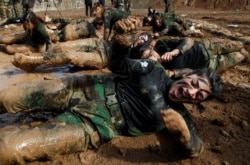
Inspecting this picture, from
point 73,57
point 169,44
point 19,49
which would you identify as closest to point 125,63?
point 169,44

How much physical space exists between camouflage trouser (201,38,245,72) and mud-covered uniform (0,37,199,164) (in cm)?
208

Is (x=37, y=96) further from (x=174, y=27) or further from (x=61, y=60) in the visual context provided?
(x=174, y=27)

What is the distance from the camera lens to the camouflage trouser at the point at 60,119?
90.5 inches

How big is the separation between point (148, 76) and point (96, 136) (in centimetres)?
67

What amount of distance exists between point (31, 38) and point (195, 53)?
10.2 feet

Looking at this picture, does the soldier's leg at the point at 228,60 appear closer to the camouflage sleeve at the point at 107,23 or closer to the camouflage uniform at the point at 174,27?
the camouflage sleeve at the point at 107,23

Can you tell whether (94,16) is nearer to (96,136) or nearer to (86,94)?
(86,94)

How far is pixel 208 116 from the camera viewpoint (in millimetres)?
3332

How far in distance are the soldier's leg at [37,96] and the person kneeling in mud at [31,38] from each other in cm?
286

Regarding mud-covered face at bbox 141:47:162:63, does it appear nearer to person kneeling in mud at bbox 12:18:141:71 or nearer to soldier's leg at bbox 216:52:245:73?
person kneeling in mud at bbox 12:18:141:71

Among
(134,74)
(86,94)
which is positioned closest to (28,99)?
(86,94)

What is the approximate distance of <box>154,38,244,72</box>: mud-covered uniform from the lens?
13.3 ft

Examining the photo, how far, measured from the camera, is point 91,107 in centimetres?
262

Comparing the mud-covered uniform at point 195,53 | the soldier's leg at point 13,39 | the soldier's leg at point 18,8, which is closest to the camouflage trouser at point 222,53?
the mud-covered uniform at point 195,53
